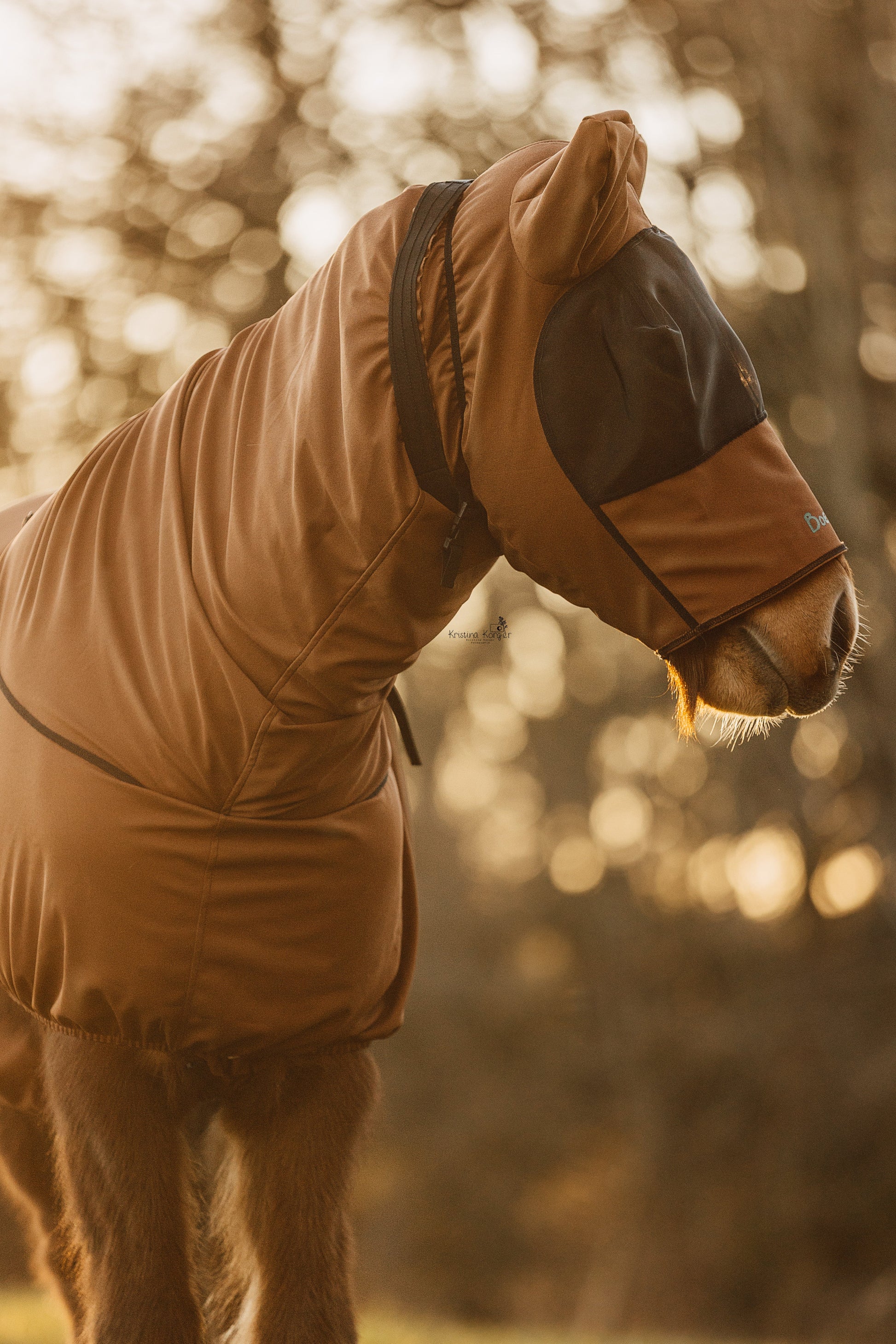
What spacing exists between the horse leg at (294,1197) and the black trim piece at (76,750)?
635 millimetres

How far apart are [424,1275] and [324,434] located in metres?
13.0

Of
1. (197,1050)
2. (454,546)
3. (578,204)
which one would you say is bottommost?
(197,1050)

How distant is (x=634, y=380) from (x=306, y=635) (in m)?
0.62

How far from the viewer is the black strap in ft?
5.19

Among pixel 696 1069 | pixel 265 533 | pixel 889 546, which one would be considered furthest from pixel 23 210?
pixel 696 1069

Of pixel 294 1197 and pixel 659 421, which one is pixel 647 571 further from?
pixel 294 1197

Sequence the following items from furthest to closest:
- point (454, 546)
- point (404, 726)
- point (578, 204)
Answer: point (404, 726) < point (454, 546) < point (578, 204)

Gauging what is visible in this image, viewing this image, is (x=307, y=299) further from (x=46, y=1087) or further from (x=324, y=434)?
(x=46, y=1087)

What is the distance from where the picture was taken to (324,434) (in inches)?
65.6

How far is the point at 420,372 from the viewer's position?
158 cm

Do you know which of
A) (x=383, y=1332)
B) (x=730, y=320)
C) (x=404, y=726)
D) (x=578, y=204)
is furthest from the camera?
(x=730, y=320)

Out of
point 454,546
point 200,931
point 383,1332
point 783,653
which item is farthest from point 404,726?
point 383,1332

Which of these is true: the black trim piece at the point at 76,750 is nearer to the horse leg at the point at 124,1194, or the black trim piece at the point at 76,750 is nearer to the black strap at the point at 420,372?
the horse leg at the point at 124,1194

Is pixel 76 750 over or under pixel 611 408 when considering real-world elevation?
under
